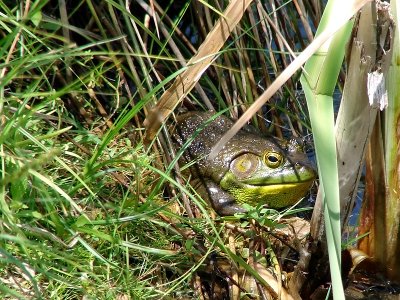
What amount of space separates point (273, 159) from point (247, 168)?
0.48 ft

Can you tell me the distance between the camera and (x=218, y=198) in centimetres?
365

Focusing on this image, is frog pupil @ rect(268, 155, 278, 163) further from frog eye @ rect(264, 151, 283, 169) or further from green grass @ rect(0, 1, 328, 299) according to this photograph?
green grass @ rect(0, 1, 328, 299)

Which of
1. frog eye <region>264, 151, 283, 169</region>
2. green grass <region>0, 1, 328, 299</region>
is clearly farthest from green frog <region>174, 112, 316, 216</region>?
green grass <region>0, 1, 328, 299</region>

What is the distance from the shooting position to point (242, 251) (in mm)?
2939

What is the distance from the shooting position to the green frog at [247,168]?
366 cm

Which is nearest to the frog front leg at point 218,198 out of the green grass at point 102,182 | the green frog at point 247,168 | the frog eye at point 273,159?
the green frog at point 247,168

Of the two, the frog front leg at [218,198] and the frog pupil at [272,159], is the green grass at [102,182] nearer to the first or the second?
the frog pupil at [272,159]

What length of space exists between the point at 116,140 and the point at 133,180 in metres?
0.45

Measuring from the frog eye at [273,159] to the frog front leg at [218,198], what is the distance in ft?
0.89

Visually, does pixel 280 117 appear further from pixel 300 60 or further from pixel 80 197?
pixel 300 60

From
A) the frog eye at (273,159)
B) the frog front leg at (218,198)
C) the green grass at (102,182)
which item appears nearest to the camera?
the green grass at (102,182)

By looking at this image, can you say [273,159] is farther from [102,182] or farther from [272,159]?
[102,182]

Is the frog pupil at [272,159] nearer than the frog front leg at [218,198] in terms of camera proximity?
No

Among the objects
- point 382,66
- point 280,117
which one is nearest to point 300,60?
point 382,66
